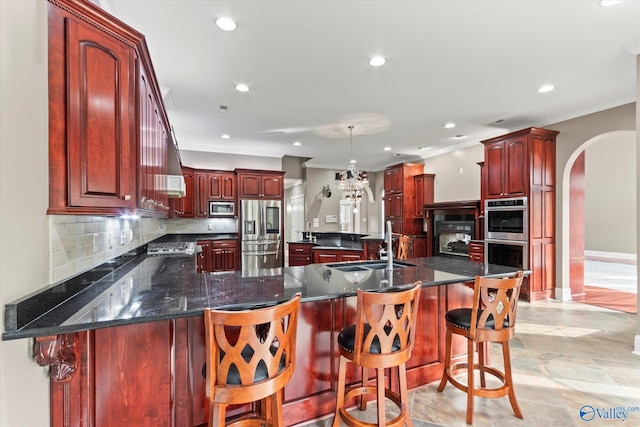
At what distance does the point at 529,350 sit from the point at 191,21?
168 inches

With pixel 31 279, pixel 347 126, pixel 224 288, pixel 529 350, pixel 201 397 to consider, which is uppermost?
pixel 347 126

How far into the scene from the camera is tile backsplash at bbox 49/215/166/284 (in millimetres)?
1544

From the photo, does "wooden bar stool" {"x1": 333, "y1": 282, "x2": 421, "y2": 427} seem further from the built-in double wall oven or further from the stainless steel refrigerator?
the stainless steel refrigerator

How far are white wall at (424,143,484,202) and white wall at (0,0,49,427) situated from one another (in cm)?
642

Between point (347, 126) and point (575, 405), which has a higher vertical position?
point (347, 126)

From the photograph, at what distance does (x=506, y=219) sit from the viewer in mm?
4844

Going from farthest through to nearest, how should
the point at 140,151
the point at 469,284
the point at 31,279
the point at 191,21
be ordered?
the point at 469,284, the point at 191,21, the point at 140,151, the point at 31,279

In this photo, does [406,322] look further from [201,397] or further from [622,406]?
[622,406]

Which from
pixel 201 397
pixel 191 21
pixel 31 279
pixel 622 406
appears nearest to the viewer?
pixel 31 279

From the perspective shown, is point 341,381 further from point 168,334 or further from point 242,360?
point 168,334

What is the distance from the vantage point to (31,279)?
130cm

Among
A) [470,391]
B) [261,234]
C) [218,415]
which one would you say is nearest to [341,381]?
[218,415]

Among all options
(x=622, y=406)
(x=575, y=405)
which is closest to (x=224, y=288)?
(x=575, y=405)

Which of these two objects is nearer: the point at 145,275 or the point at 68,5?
the point at 68,5
